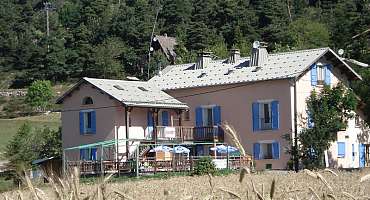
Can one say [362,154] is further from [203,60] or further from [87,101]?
[87,101]

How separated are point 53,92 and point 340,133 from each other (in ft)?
162

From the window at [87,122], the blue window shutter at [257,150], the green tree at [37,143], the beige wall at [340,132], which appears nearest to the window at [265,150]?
the blue window shutter at [257,150]

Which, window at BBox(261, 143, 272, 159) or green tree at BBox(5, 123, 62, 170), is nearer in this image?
window at BBox(261, 143, 272, 159)

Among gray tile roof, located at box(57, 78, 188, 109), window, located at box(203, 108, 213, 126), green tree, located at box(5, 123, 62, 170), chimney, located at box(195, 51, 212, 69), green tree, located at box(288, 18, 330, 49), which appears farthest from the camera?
green tree, located at box(288, 18, 330, 49)

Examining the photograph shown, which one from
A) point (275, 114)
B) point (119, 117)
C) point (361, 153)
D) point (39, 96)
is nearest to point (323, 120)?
point (275, 114)

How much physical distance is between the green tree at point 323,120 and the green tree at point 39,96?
44035 mm

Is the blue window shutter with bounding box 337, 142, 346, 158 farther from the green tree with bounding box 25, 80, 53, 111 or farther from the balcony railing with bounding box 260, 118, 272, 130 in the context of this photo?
the green tree with bounding box 25, 80, 53, 111

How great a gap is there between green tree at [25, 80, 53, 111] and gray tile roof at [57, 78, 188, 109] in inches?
1421

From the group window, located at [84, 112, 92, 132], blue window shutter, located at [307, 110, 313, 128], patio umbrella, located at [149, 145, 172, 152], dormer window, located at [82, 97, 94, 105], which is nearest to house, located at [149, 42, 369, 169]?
blue window shutter, located at [307, 110, 313, 128]

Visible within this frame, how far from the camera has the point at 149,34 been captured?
92312mm

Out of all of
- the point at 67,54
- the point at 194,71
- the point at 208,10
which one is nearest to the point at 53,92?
the point at 67,54

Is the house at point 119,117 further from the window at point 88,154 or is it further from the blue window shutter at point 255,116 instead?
the blue window shutter at point 255,116

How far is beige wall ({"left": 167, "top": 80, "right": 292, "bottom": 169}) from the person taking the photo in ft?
125

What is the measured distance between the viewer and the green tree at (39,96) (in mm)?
77062
